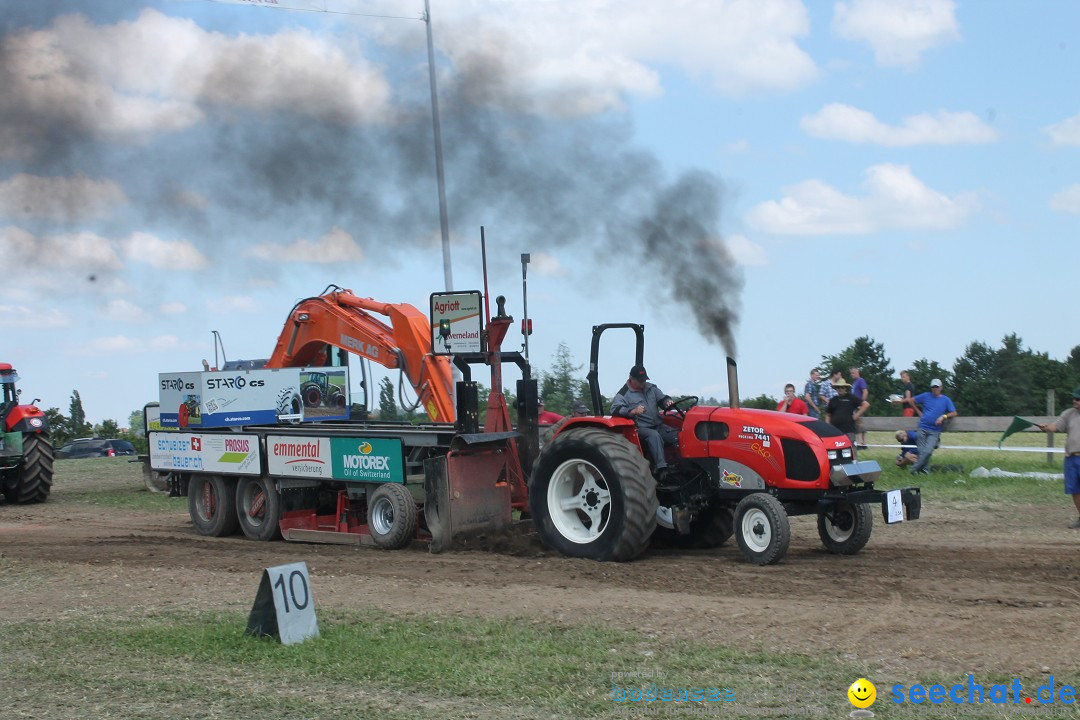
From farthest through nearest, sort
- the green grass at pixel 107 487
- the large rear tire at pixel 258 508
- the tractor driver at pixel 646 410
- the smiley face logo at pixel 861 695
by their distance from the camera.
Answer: the green grass at pixel 107 487 → the large rear tire at pixel 258 508 → the tractor driver at pixel 646 410 → the smiley face logo at pixel 861 695

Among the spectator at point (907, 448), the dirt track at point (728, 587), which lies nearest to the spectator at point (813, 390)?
the spectator at point (907, 448)

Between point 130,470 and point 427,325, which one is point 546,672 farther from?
point 130,470

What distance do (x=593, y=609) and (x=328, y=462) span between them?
5144 millimetres

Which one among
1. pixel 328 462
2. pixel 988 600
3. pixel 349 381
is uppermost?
pixel 349 381

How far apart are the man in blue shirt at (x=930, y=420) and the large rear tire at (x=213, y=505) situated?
969cm

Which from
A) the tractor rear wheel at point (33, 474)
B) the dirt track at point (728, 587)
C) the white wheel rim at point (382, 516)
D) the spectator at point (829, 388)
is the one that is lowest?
the dirt track at point (728, 587)

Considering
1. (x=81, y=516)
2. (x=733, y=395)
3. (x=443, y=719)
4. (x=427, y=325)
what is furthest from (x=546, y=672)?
(x=81, y=516)

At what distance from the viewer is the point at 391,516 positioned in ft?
38.9

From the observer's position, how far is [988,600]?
7.91 meters

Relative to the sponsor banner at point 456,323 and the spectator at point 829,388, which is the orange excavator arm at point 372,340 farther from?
the spectator at point 829,388

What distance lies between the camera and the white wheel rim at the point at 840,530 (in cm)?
1040

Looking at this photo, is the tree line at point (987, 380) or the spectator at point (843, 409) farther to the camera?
the tree line at point (987, 380)

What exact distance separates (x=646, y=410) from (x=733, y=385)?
2.70 feet

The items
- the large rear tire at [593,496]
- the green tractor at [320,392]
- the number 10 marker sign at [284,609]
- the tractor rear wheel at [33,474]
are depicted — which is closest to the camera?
the number 10 marker sign at [284,609]
